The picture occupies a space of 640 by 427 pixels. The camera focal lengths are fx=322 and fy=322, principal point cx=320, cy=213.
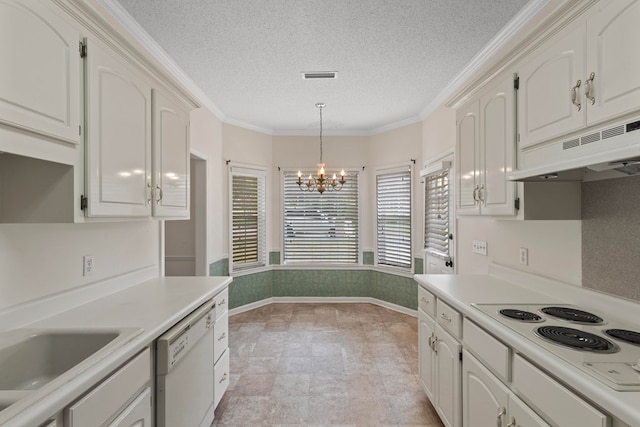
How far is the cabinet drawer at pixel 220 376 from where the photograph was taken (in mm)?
2264

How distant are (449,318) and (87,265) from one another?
7.38 feet

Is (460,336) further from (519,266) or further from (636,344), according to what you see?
(519,266)

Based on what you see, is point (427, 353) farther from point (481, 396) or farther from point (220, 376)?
point (220, 376)

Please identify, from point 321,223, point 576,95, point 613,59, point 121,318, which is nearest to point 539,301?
point 576,95

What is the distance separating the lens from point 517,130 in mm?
1911

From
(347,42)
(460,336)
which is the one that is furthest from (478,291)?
(347,42)

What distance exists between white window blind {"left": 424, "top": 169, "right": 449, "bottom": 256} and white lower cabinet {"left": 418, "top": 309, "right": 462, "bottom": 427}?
155 cm

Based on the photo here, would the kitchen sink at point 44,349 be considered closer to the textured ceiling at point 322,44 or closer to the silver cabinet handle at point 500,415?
the silver cabinet handle at point 500,415

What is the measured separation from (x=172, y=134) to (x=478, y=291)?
2433 mm

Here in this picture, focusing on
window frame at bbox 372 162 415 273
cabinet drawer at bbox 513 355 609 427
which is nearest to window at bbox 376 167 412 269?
window frame at bbox 372 162 415 273

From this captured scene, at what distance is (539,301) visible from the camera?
6.35 ft

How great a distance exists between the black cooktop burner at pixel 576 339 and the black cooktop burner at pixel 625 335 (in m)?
0.09

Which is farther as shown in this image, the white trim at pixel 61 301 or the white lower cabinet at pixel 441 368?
the white lower cabinet at pixel 441 368

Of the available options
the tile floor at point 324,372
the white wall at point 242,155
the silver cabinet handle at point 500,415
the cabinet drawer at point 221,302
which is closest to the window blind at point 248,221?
the white wall at point 242,155
